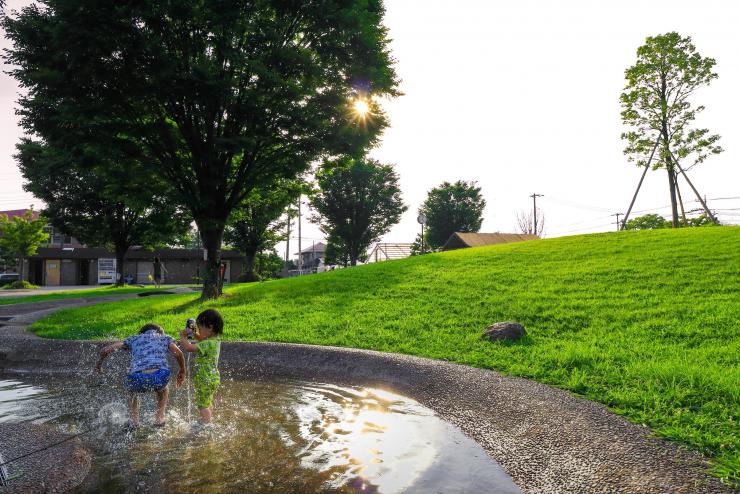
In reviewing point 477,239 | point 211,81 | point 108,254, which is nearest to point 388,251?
point 477,239

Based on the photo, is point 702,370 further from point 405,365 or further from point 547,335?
point 405,365

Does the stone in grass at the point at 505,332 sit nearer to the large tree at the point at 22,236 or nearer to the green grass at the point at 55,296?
the green grass at the point at 55,296

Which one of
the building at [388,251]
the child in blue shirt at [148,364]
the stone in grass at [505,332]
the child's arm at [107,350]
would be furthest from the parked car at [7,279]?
the stone in grass at [505,332]

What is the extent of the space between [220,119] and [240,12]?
393 cm

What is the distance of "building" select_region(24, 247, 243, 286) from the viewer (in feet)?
167

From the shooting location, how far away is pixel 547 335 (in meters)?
9.27

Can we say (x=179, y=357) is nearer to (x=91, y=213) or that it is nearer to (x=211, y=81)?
(x=211, y=81)

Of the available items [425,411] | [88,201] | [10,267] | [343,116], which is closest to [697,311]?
[425,411]

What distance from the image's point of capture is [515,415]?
5023mm

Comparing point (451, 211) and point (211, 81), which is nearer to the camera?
point (211, 81)

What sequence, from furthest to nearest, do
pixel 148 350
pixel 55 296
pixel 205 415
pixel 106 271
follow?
1. pixel 106 271
2. pixel 55 296
3. pixel 205 415
4. pixel 148 350

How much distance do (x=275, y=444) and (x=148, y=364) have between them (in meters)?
1.80

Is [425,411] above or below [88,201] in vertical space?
below

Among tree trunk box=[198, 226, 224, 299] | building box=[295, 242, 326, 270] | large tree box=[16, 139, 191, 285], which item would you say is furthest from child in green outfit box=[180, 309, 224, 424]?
building box=[295, 242, 326, 270]
